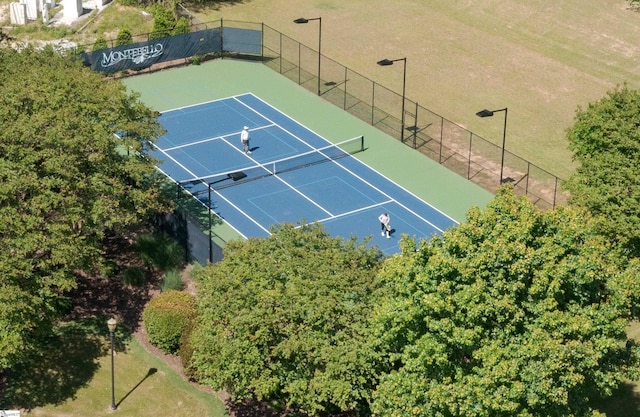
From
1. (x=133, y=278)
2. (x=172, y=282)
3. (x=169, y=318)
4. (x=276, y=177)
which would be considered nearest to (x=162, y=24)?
(x=276, y=177)

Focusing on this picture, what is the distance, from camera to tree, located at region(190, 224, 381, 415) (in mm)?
39906

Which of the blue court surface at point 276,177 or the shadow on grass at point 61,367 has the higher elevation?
the blue court surface at point 276,177

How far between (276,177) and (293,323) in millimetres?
22792

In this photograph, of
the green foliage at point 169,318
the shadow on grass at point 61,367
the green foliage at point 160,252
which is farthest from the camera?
the green foliage at point 160,252

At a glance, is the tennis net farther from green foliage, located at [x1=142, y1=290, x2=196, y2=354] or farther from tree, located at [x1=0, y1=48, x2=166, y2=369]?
green foliage, located at [x1=142, y1=290, x2=196, y2=354]

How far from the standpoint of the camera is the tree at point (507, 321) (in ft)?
118

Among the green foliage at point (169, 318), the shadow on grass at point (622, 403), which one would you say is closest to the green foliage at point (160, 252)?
the green foliage at point (169, 318)

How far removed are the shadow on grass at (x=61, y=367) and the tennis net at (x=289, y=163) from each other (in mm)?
12176

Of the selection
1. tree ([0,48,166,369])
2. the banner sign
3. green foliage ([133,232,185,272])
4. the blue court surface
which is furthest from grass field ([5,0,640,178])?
tree ([0,48,166,369])

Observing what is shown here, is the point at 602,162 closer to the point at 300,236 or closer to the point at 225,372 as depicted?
the point at 300,236

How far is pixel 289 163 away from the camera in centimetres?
Result: 6425

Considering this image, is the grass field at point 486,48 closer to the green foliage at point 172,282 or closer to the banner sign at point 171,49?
the banner sign at point 171,49

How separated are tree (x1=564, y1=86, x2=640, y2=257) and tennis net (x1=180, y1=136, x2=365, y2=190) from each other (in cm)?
1563

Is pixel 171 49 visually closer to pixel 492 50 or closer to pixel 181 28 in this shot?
pixel 181 28
